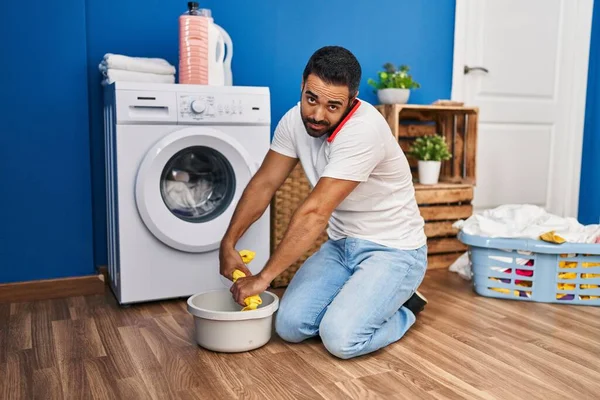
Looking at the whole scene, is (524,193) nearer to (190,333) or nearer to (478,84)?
(478,84)

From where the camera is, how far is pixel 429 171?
2.77 meters

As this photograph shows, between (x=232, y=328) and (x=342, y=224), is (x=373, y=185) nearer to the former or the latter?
(x=342, y=224)

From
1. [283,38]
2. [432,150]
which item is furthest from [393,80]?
[283,38]

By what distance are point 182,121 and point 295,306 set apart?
81cm

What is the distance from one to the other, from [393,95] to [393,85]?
0.06 metres

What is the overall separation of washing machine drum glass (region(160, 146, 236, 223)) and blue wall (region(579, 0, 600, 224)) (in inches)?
88.5

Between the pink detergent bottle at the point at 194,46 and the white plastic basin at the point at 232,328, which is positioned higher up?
the pink detergent bottle at the point at 194,46

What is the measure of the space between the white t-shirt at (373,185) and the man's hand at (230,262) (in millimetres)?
343

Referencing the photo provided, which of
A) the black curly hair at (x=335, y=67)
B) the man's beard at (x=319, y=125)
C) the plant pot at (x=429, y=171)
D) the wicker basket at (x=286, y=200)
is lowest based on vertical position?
the wicker basket at (x=286, y=200)

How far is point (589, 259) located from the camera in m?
2.16

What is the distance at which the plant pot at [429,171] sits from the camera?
276 cm

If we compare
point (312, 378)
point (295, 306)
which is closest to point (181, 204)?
point (295, 306)

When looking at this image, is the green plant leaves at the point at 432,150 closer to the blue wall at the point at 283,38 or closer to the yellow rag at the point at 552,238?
the blue wall at the point at 283,38

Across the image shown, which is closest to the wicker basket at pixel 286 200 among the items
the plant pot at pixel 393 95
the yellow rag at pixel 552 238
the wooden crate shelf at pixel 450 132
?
the plant pot at pixel 393 95
